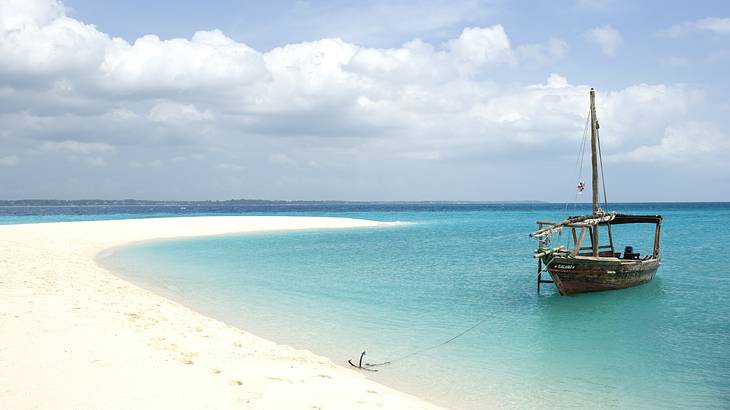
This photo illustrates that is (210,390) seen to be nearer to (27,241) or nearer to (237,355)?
(237,355)

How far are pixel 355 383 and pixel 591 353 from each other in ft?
22.9

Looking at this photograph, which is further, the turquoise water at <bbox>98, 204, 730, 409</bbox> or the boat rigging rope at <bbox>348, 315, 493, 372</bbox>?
the boat rigging rope at <bbox>348, 315, 493, 372</bbox>

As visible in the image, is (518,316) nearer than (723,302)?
Yes

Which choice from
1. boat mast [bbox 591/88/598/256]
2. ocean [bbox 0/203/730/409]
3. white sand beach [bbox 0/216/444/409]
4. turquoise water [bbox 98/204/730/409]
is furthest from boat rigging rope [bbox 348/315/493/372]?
boat mast [bbox 591/88/598/256]

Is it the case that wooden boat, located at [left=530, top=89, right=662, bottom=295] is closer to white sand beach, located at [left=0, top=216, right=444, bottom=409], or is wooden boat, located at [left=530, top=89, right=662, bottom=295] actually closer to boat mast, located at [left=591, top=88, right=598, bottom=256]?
boat mast, located at [left=591, top=88, right=598, bottom=256]

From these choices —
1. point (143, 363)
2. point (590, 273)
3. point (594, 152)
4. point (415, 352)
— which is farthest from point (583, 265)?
point (143, 363)

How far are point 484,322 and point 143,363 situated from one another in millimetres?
10678

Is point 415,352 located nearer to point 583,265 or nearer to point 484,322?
point 484,322

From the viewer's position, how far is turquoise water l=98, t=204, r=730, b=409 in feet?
34.6

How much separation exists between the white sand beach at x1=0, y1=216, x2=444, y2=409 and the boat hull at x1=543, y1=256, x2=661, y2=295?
42.5 ft

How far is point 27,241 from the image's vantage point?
35438 millimetres

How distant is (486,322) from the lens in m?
16.2

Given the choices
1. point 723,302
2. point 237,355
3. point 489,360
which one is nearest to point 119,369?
point 237,355

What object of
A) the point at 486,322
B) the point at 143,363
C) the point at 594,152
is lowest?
the point at 486,322
